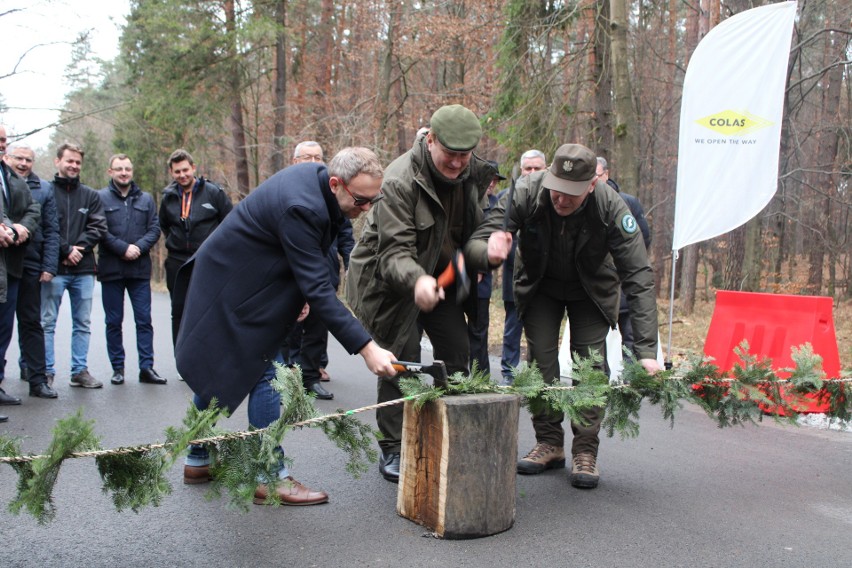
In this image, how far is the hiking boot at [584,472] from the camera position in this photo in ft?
14.9

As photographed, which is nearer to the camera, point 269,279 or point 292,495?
point 269,279

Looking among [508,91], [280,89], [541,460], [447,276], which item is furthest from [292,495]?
[280,89]

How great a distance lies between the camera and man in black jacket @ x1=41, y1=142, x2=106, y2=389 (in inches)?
282

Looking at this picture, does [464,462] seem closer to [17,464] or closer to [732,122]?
[17,464]

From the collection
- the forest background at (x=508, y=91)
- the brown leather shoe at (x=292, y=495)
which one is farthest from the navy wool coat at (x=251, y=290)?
the forest background at (x=508, y=91)

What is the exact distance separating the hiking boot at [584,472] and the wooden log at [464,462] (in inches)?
32.3

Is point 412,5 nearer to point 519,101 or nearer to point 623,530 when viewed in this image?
point 519,101

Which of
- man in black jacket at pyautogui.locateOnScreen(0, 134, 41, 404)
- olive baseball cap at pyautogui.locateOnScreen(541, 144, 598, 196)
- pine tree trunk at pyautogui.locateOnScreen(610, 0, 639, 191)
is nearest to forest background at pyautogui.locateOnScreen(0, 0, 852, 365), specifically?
pine tree trunk at pyautogui.locateOnScreen(610, 0, 639, 191)

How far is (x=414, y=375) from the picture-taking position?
157 inches

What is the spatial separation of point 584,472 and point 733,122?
497cm

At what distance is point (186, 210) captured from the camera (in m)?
7.41

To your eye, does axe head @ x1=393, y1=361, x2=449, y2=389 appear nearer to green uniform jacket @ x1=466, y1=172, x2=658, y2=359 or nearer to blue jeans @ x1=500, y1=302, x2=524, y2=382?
green uniform jacket @ x1=466, y1=172, x2=658, y2=359

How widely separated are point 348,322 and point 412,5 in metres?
18.0

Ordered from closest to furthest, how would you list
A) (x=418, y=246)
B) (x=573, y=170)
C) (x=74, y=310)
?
(x=573, y=170)
(x=418, y=246)
(x=74, y=310)
